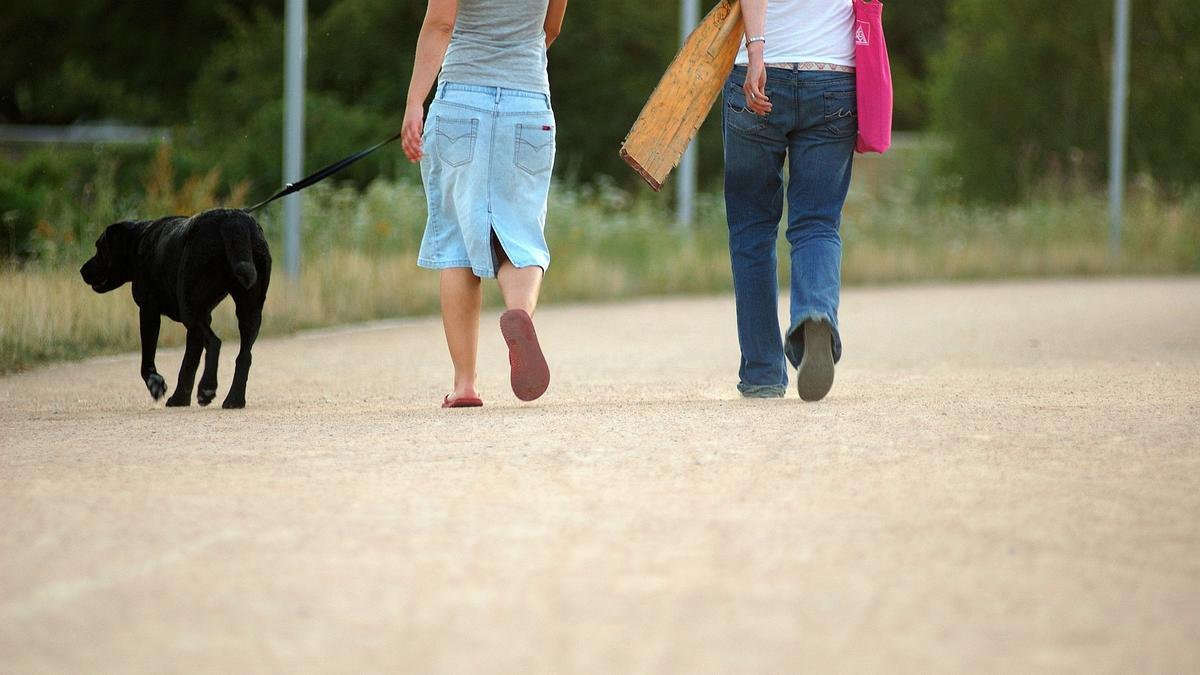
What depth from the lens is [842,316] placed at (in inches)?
547

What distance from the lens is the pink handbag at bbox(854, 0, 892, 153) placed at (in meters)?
6.77

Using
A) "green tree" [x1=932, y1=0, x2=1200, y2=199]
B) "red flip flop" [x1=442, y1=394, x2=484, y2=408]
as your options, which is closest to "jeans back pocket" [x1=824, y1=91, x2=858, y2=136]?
"red flip flop" [x1=442, y1=394, x2=484, y2=408]

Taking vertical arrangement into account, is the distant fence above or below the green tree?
below

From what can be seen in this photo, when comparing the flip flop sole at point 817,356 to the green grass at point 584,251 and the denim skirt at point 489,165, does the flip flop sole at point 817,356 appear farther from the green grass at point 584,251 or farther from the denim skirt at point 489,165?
the green grass at point 584,251

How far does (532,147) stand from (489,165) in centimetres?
17

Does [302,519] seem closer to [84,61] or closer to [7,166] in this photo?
[7,166]

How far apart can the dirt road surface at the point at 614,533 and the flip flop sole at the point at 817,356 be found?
0.35ft

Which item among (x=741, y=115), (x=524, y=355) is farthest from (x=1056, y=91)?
(x=524, y=355)

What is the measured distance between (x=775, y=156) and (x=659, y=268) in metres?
10.7

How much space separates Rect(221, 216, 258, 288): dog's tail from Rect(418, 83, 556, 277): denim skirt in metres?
0.68

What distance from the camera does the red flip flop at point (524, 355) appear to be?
254 inches

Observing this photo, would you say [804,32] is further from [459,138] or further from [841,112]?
[459,138]

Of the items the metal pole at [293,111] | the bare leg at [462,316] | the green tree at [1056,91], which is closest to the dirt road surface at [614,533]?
the bare leg at [462,316]

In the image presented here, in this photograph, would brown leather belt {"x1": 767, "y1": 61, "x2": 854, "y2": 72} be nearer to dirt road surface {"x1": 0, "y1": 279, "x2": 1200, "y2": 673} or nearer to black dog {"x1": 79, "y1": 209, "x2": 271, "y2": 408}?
dirt road surface {"x1": 0, "y1": 279, "x2": 1200, "y2": 673}
